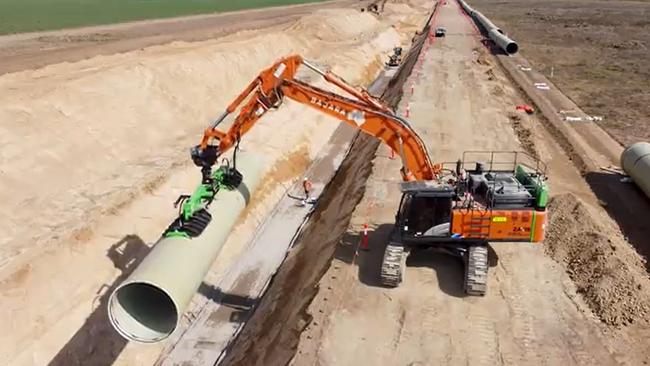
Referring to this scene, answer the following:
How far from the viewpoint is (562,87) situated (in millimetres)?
36250

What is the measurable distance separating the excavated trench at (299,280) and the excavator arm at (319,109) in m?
4.16

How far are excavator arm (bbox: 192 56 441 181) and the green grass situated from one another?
49.4 meters

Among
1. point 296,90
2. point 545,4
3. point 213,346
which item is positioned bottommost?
point 545,4

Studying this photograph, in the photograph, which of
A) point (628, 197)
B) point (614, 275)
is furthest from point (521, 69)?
point (614, 275)

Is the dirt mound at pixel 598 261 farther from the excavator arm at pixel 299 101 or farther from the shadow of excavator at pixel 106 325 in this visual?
the shadow of excavator at pixel 106 325

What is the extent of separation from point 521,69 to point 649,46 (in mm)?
15208

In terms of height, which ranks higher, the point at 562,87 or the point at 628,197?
the point at 628,197

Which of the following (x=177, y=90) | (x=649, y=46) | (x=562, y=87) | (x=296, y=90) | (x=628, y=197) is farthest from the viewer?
(x=649, y=46)

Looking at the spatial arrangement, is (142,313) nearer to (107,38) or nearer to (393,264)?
(393,264)

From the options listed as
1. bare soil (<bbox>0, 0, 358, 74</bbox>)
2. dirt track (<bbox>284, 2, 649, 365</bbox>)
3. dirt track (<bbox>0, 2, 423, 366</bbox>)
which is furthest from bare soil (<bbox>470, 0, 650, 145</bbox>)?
bare soil (<bbox>0, 0, 358, 74</bbox>)

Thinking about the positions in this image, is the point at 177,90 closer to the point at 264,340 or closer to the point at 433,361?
the point at 264,340

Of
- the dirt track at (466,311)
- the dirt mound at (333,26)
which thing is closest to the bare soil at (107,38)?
the dirt mound at (333,26)

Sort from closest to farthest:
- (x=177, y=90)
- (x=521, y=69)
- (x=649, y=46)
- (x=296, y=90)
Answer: (x=296, y=90)
(x=177, y=90)
(x=521, y=69)
(x=649, y=46)

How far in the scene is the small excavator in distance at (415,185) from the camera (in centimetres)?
1229
